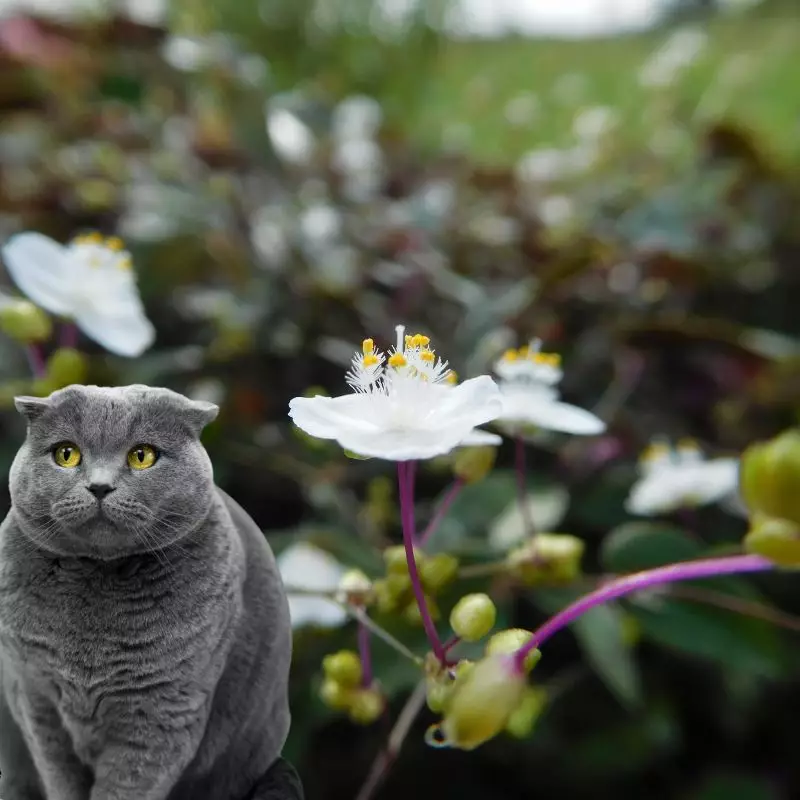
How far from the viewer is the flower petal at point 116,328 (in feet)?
1.09

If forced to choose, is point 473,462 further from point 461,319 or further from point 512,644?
point 461,319

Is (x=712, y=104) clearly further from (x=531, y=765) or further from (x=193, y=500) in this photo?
(x=193, y=500)

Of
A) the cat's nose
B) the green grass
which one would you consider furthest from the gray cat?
the green grass

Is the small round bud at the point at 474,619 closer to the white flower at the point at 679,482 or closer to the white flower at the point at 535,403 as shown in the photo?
the white flower at the point at 535,403

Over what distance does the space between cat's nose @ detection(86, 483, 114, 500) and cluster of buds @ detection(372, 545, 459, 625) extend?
5.5 inches

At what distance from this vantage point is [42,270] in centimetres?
37

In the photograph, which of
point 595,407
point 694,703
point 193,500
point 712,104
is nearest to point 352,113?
point 595,407

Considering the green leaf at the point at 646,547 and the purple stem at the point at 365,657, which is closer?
the purple stem at the point at 365,657

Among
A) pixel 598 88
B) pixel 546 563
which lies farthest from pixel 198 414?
pixel 598 88

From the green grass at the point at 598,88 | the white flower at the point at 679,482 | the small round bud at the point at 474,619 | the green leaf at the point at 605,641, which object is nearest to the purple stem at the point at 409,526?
the small round bud at the point at 474,619

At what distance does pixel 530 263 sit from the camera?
3.14ft

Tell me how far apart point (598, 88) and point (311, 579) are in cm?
216

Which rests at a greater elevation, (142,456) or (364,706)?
(142,456)

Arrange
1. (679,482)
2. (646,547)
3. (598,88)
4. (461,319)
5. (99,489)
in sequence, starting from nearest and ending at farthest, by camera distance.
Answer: (99,489) → (646,547) → (679,482) → (461,319) → (598,88)
